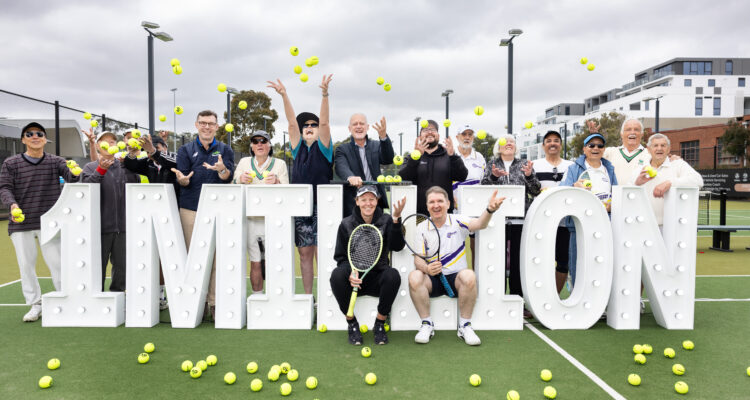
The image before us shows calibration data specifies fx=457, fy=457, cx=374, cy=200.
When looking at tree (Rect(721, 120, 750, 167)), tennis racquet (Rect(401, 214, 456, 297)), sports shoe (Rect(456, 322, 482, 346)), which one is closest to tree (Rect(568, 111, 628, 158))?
tree (Rect(721, 120, 750, 167))

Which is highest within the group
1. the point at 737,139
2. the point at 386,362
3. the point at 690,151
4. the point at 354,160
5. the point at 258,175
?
the point at 737,139

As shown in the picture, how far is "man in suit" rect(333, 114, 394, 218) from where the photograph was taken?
216 inches

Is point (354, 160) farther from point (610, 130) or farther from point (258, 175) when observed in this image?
point (610, 130)

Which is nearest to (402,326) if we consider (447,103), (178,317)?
(178,317)

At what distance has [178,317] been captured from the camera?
5188 mm

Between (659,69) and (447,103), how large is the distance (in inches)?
3185

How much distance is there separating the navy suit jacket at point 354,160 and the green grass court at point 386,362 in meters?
1.64

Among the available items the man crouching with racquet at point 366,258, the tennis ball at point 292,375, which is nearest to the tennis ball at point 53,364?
the tennis ball at point 292,375

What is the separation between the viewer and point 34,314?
5.43m

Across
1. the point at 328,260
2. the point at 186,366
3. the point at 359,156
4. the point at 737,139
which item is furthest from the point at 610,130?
the point at 186,366

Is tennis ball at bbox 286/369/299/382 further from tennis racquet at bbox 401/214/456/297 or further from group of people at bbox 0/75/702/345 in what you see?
tennis racquet at bbox 401/214/456/297

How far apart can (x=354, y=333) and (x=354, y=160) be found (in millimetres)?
2011

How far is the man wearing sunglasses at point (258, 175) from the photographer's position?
562 cm

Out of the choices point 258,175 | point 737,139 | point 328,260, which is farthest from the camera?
point 737,139
